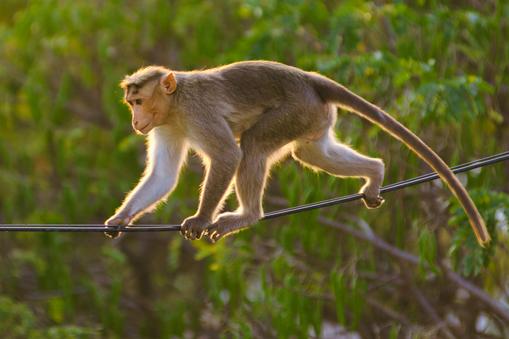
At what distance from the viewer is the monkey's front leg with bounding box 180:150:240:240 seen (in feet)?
19.3

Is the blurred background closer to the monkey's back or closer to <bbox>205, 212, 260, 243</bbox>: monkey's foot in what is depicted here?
the monkey's back

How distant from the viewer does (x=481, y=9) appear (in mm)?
9516

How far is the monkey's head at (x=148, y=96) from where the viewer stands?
6070mm

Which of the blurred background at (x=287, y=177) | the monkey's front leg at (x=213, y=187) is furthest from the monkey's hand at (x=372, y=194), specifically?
the monkey's front leg at (x=213, y=187)

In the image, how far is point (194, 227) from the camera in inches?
231

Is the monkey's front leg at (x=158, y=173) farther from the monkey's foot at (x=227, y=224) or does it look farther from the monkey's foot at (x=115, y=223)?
the monkey's foot at (x=227, y=224)

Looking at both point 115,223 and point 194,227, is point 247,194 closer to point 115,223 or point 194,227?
point 194,227

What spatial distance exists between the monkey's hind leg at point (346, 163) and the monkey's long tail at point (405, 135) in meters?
0.34

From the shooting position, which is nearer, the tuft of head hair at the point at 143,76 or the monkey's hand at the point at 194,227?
the monkey's hand at the point at 194,227

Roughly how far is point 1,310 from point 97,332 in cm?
105

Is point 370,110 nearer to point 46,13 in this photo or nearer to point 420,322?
point 420,322

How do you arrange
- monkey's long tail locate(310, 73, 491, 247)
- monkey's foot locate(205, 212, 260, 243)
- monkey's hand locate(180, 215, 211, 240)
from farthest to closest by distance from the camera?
monkey's foot locate(205, 212, 260, 243) → monkey's hand locate(180, 215, 211, 240) → monkey's long tail locate(310, 73, 491, 247)

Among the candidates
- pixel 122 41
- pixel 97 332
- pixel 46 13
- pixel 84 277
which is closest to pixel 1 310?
pixel 97 332

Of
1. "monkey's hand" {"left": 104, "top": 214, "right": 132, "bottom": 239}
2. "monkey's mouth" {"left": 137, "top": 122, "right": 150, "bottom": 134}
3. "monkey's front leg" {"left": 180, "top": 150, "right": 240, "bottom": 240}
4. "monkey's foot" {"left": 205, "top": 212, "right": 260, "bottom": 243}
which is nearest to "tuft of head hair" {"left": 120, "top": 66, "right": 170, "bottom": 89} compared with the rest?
"monkey's mouth" {"left": 137, "top": 122, "right": 150, "bottom": 134}
